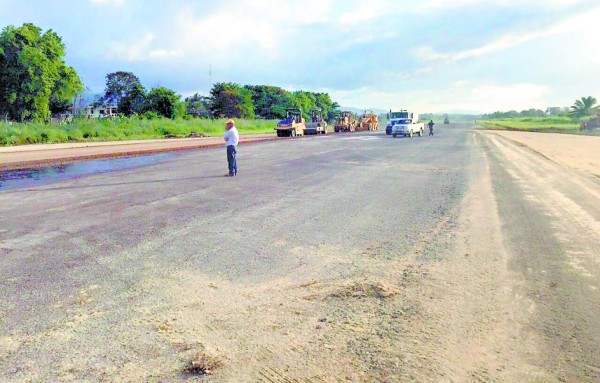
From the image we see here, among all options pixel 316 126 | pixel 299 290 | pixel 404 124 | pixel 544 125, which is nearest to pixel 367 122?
pixel 316 126

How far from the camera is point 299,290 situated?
412 centimetres

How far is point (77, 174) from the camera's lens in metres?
13.7

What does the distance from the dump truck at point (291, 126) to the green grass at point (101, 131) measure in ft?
34.1

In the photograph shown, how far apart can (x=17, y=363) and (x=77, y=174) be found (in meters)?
12.1

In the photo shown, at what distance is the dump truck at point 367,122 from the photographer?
63878mm

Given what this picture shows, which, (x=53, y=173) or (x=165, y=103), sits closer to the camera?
(x=53, y=173)

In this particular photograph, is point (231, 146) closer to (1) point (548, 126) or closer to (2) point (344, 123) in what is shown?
(2) point (344, 123)

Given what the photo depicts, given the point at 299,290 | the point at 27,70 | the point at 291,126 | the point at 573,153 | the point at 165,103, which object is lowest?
the point at 573,153

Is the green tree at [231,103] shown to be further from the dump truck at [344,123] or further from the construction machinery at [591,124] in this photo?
the construction machinery at [591,124]

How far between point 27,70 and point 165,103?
67.0 feet

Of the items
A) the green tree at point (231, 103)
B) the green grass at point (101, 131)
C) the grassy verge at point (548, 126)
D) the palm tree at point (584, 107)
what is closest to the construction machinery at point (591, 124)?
the grassy verge at point (548, 126)

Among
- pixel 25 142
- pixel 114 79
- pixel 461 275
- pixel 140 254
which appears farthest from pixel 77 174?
pixel 114 79

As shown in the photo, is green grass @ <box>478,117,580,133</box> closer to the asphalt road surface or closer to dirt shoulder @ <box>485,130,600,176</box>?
dirt shoulder @ <box>485,130,600,176</box>

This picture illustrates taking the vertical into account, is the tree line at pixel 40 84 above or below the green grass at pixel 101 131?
above
